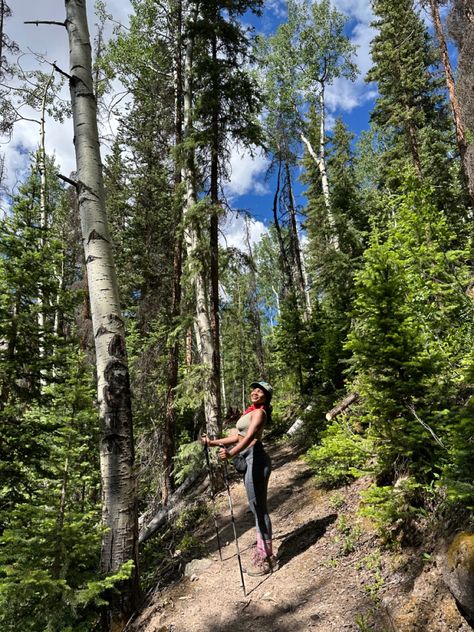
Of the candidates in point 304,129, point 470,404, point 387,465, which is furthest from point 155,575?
point 304,129

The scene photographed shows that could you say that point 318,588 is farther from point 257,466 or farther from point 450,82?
point 450,82

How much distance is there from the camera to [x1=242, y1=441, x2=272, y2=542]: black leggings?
4531 mm

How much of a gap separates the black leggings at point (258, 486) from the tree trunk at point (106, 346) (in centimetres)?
135

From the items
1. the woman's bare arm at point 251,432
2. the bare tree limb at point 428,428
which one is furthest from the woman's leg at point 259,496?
the bare tree limb at point 428,428

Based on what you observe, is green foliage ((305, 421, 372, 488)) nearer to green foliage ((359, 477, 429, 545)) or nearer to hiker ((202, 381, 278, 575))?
green foliage ((359, 477, 429, 545))

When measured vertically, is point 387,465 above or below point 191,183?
below

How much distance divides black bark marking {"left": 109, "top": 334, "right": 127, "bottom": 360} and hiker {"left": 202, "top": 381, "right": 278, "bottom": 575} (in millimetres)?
1612

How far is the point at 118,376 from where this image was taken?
4.38m

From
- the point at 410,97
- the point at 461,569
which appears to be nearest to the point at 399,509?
the point at 461,569

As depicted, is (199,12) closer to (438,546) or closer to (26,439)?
(26,439)

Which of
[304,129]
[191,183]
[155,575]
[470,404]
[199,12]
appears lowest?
[155,575]

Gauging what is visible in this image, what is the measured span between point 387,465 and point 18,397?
18.4 feet

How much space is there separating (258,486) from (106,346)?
247cm

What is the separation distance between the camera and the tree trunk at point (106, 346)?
4074 millimetres
